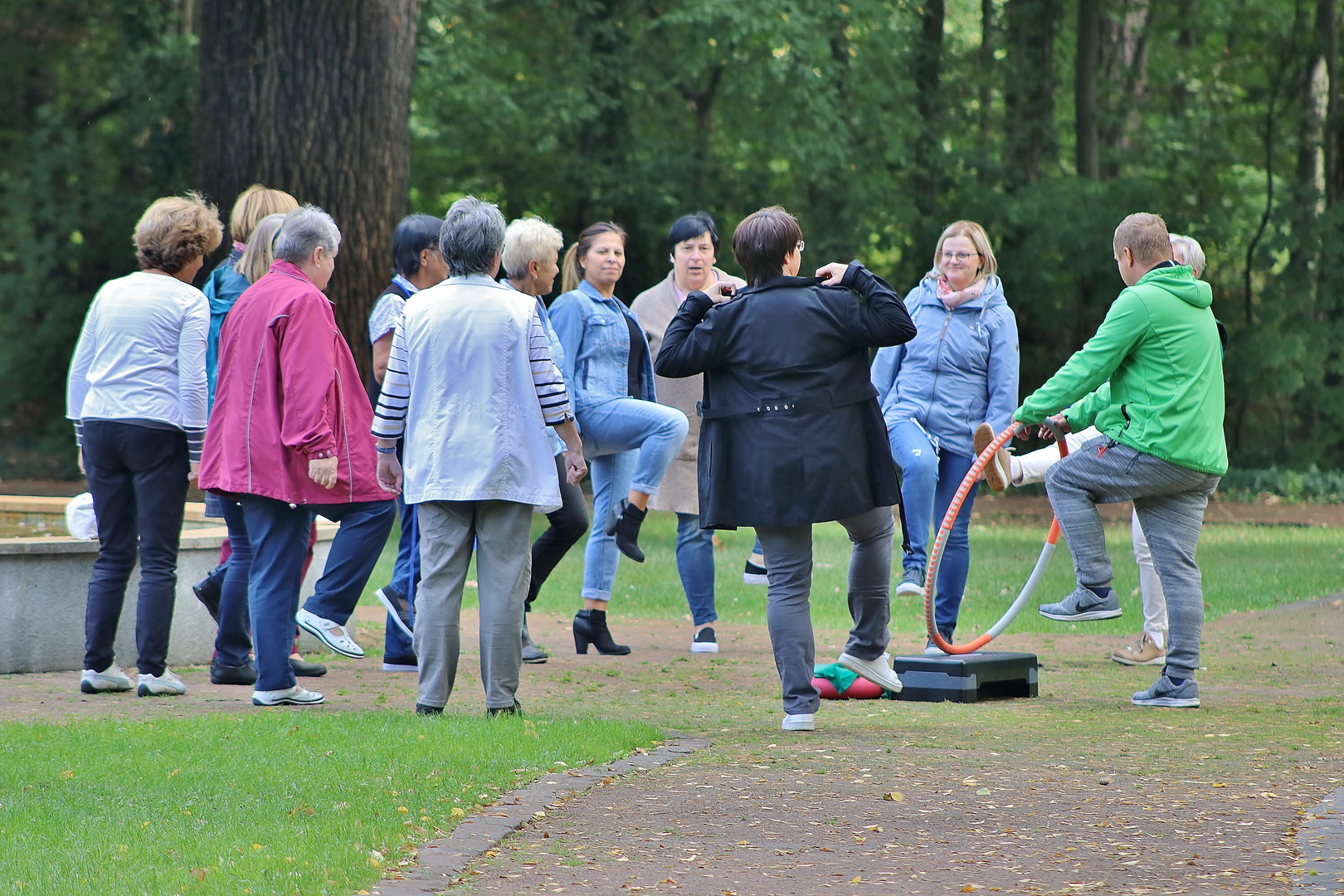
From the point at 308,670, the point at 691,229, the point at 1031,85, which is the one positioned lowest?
the point at 308,670

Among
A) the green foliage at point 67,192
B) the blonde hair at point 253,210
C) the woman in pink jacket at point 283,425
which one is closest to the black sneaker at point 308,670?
the woman in pink jacket at point 283,425

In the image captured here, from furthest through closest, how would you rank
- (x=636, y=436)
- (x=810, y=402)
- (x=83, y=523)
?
(x=636, y=436) → (x=83, y=523) → (x=810, y=402)

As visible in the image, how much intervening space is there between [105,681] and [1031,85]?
66.0 feet

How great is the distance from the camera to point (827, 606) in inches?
424

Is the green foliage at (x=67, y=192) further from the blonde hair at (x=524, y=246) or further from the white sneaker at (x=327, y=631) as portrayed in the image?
the blonde hair at (x=524, y=246)

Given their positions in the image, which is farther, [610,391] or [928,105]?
[928,105]

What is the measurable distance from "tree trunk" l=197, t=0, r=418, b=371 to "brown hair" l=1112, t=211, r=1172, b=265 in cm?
832

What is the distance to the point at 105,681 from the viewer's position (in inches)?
272

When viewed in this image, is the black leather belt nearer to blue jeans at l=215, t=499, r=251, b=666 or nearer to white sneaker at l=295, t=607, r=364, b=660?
blue jeans at l=215, t=499, r=251, b=666

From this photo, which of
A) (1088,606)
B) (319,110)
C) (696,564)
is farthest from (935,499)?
(319,110)

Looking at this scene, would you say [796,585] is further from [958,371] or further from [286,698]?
[958,371]

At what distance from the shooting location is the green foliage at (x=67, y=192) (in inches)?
878

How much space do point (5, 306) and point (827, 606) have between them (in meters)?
16.2

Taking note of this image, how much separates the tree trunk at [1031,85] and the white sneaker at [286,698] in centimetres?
1876
